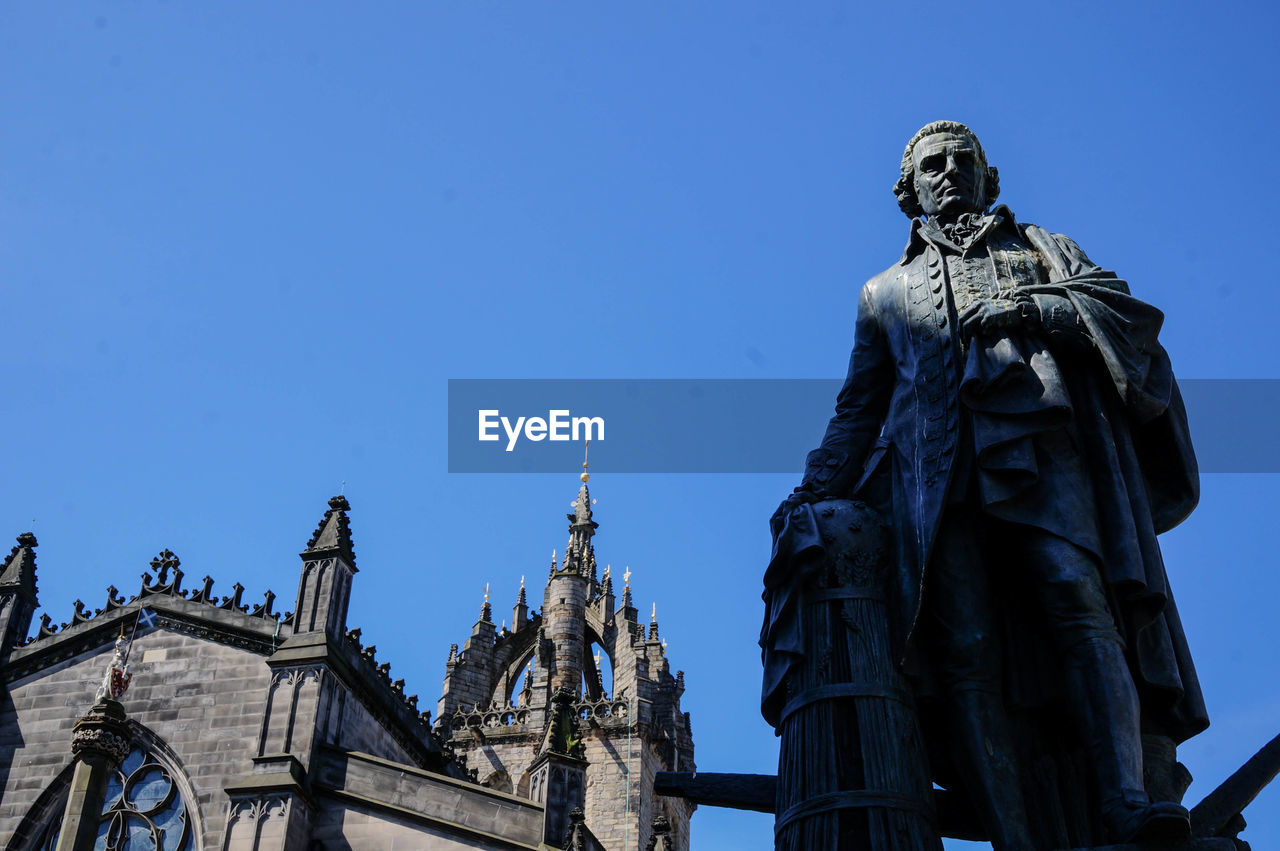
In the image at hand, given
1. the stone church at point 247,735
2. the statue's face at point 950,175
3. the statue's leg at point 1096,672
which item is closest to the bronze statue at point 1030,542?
the statue's leg at point 1096,672

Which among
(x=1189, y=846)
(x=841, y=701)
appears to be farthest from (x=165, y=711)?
(x=1189, y=846)

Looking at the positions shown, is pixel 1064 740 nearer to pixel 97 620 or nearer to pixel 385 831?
pixel 385 831

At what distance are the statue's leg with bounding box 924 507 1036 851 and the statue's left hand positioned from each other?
540 millimetres

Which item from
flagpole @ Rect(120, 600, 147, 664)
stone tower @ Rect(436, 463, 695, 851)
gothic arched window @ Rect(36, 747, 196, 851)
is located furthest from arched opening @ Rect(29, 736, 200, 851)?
stone tower @ Rect(436, 463, 695, 851)

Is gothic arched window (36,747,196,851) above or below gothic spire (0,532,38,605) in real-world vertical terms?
below

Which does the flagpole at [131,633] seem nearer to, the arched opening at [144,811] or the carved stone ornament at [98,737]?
the arched opening at [144,811]

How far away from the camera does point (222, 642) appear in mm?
23062

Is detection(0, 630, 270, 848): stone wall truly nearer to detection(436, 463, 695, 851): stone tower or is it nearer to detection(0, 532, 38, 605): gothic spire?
detection(0, 532, 38, 605): gothic spire

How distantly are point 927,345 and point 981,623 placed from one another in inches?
35.3

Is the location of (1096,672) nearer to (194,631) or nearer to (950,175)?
(950,175)

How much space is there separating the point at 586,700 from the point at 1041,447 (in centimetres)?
4628

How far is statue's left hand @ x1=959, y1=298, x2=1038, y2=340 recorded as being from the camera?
384 cm

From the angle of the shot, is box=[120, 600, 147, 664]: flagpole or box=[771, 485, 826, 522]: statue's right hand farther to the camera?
box=[120, 600, 147, 664]: flagpole

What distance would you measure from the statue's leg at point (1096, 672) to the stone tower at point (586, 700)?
37.9 m
